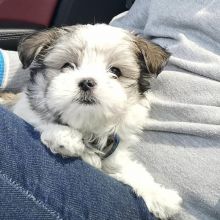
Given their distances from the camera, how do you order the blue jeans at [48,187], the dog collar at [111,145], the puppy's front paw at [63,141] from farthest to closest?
the dog collar at [111,145]
the puppy's front paw at [63,141]
the blue jeans at [48,187]

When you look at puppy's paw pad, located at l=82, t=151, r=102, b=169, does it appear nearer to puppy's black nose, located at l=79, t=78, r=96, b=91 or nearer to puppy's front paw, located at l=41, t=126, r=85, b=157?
puppy's front paw, located at l=41, t=126, r=85, b=157

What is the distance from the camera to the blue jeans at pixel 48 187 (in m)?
1.92

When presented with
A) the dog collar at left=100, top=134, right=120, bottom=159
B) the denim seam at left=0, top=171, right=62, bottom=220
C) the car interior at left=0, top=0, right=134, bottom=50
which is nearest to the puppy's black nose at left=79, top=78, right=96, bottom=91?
the dog collar at left=100, top=134, right=120, bottom=159

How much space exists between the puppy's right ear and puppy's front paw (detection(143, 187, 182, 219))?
31.0 inches

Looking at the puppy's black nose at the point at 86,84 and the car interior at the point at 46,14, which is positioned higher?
the puppy's black nose at the point at 86,84

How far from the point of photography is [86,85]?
2178 millimetres

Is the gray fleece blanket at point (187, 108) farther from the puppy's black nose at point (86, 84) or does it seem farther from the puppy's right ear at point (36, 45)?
the puppy's right ear at point (36, 45)

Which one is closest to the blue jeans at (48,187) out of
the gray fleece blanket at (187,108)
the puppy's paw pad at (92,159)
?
the puppy's paw pad at (92,159)

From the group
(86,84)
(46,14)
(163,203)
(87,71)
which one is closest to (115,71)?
(87,71)

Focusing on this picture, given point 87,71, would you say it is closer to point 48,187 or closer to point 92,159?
point 92,159

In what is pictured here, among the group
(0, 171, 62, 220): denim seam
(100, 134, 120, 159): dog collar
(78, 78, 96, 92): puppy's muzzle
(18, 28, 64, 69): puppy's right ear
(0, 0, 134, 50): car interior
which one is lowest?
(0, 0, 134, 50): car interior

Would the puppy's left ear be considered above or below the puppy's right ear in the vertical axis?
above

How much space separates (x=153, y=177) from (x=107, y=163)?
212mm

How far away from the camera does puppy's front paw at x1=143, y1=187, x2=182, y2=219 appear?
2223 mm
